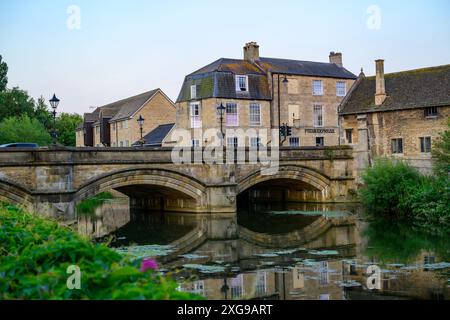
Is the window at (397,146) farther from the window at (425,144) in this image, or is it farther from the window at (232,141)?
the window at (232,141)

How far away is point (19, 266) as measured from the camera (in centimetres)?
653

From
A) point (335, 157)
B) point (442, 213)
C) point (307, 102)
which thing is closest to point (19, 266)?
point (442, 213)

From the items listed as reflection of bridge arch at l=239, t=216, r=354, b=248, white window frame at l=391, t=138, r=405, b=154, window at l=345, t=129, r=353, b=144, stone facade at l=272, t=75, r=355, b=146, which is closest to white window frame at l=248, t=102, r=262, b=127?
stone facade at l=272, t=75, r=355, b=146

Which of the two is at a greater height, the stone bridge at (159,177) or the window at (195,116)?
the window at (195,116)

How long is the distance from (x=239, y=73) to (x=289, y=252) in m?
21.9

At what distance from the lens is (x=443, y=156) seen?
28.5 meters

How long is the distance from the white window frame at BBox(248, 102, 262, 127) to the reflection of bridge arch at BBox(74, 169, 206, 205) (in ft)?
34.4

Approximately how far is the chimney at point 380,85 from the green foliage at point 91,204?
61.0 feet

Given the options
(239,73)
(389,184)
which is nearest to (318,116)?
(239,73)

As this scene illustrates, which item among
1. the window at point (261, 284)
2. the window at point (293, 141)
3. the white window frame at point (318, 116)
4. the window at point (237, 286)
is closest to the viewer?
the window at point (237, 286)

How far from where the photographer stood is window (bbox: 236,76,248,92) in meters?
39.5

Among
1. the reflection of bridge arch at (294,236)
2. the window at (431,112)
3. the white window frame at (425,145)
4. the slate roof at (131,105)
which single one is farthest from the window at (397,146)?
the slate roof at (131,105)

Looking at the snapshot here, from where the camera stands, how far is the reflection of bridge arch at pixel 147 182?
2680cm

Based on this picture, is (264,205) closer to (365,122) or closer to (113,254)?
(365,122)
